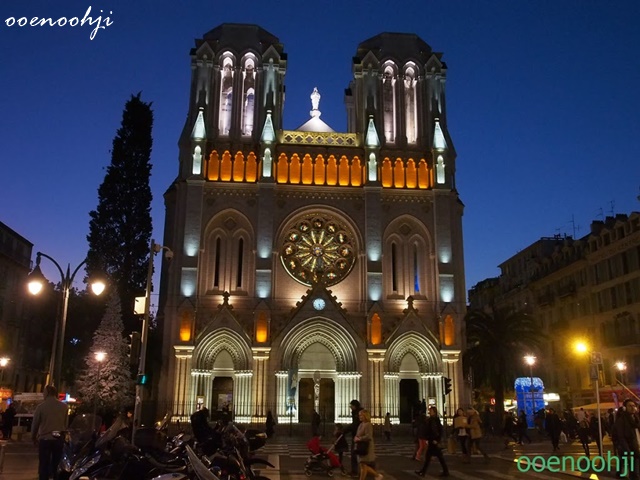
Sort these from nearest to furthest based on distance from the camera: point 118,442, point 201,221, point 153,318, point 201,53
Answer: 1. point 118,442
2. point 201,221
3. point 201,53
4. point 153,318

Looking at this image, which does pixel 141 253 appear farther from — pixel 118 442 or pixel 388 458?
pixel 118 442

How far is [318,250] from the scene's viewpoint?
39.9 m

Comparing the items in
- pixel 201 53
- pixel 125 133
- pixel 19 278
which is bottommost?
pixel 19 278

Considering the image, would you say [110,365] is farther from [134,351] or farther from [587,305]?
[587,305]

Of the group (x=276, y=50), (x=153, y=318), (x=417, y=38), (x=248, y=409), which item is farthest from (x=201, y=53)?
(x=248, y=409)

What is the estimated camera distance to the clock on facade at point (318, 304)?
3728 cm

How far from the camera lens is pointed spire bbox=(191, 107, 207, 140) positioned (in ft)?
131

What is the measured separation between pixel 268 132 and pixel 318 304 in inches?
438

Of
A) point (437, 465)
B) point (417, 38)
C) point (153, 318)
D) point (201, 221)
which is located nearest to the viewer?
point (437, 465)

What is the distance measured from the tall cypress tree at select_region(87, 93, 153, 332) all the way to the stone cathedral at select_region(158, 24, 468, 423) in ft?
5.80

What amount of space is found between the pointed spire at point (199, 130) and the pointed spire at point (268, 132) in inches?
141

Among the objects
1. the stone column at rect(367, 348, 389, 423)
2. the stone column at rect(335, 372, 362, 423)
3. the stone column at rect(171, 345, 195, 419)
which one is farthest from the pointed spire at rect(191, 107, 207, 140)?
the stone column at rect(335, 372, 362, 423)

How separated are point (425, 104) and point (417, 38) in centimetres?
519

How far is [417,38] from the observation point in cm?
4481
